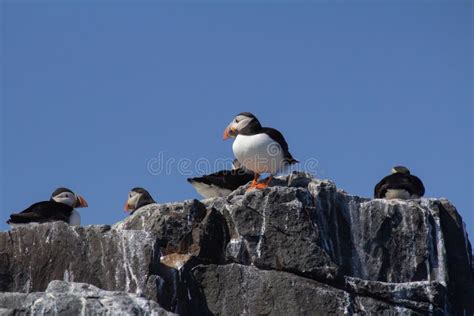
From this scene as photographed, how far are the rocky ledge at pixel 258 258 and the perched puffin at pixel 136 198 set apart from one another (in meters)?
2.92

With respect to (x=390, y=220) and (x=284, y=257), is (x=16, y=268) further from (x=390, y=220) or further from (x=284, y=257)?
(x=390, y=220)

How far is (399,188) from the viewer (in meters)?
16.6

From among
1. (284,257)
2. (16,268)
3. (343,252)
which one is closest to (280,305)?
(284,257)

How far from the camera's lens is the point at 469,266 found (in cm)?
1547

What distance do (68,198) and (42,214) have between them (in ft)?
6.78

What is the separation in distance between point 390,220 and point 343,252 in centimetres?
79

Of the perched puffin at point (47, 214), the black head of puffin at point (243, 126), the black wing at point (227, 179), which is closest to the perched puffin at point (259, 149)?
the black head of puffin at point (243, 126)

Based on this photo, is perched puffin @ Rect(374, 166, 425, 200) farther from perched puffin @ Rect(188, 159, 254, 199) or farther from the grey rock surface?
the grey rock surface

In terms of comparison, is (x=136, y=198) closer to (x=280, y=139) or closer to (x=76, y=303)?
(x=280, y=139)

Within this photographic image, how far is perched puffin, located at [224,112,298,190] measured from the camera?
634 inches

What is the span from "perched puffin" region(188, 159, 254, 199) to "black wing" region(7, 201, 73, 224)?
2.11 metres

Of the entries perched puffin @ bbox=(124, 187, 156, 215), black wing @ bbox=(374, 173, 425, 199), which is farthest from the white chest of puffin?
perched puffin @ bbox=(124, 187, 156, 215)

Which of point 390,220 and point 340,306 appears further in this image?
point 390,220

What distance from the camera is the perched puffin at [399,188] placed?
54.4ft
